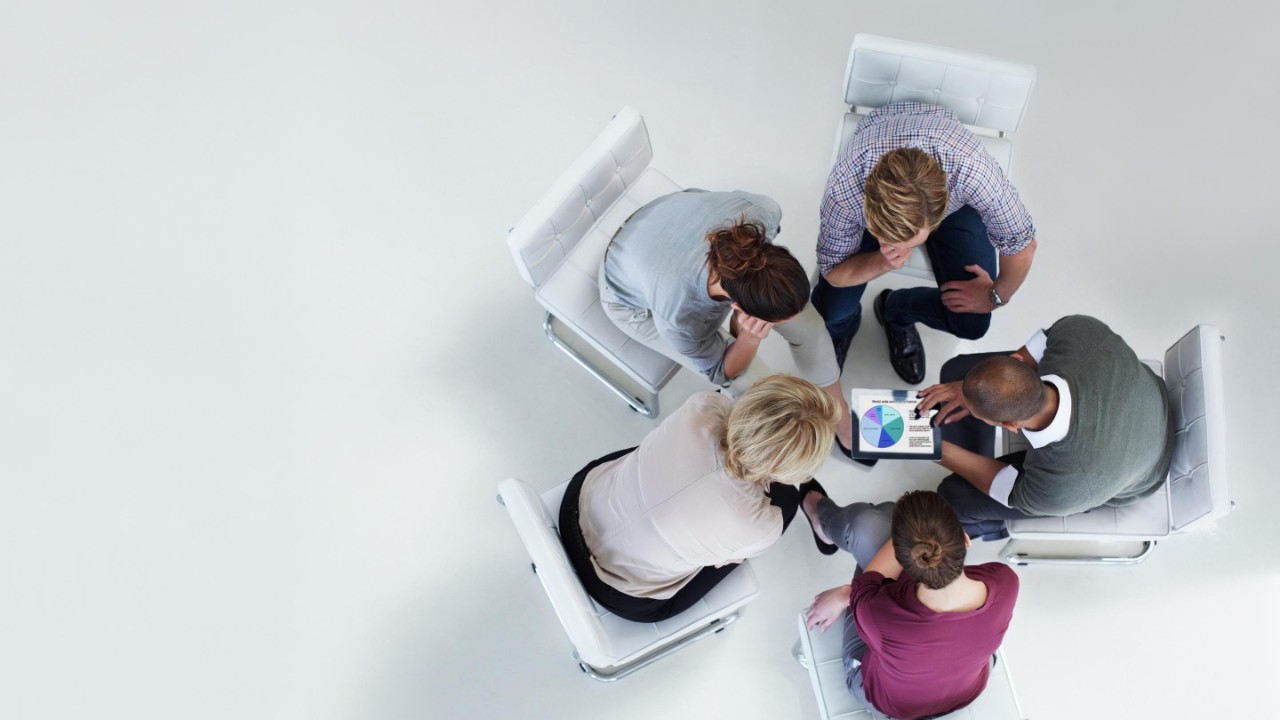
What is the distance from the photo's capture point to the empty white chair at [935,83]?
8.29 feet

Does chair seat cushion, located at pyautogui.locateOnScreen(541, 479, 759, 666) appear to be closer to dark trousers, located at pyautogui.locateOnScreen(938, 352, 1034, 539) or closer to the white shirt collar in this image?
dark trousers, located at pyautogui.locateOnScreen(938, 352, 1034, 539)

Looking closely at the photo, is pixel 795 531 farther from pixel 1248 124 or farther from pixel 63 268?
pixel 63 268

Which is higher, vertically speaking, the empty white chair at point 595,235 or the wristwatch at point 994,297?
the empty white chair at point 595,235

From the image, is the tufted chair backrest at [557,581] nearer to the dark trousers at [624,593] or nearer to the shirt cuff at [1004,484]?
the dark trousers at [624,593]

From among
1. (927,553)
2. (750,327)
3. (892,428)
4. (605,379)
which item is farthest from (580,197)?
(927,553)

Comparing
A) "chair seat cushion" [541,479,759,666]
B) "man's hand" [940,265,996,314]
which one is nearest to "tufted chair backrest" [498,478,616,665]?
"chair seat cushion" [541,479,759,666]

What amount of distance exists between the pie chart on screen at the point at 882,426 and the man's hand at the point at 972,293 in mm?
502

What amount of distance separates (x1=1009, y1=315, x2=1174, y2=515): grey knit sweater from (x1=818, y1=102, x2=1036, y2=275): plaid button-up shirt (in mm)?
336

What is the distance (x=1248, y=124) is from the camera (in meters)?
Answer: 3.49

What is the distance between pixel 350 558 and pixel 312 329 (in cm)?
88

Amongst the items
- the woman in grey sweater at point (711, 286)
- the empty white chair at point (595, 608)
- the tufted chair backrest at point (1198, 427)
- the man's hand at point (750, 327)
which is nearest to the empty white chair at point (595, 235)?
the woman in grey sweater at point (711, 286)

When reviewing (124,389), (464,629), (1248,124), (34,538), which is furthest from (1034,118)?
(34,538)

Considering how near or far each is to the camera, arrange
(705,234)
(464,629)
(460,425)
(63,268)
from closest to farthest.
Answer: (705,234) → (464,629) → (460,425) → (63,268)

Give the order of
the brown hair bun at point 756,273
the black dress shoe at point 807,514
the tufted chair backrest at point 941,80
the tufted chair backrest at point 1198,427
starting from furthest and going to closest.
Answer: the black dress shoe at point 807,514 < the tufted chair backrest at point 941,80 < the tufted chair backrest at point 1198,427 < the brown hair bun at point 756,273
